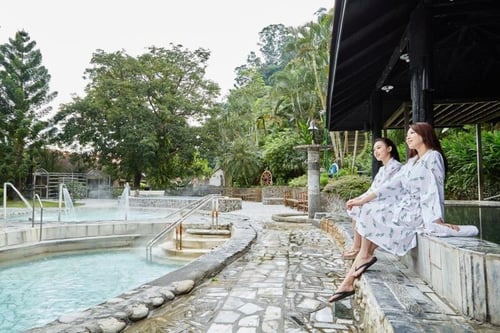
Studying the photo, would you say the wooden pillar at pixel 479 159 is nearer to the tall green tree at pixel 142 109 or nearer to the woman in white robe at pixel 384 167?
the woman in white robe at pixel 384 167

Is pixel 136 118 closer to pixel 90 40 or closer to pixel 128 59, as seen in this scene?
pixel 128 59

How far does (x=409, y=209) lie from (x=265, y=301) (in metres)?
1.42

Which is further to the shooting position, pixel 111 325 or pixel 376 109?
pixel 376 109

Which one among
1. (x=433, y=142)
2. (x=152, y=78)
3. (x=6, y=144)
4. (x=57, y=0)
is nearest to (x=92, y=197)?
(x=6, y=144)

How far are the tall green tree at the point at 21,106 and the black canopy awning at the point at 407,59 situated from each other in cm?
2084

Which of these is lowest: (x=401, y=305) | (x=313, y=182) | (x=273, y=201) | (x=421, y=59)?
(x=273, y=201)

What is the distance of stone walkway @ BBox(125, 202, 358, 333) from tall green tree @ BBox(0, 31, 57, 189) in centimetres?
2109

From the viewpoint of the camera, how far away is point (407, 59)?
12.1ft

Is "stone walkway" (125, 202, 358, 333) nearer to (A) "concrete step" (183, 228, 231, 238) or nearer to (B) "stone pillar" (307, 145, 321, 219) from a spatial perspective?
(A) "concrete step" (183, 228, 231, 238)

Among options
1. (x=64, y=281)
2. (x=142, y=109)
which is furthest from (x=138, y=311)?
(x=142, y=109)

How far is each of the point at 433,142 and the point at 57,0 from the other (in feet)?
49.8

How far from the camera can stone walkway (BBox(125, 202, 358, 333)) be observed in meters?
2.39

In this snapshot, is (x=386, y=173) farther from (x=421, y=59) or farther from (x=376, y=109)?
(x=376, y=109)

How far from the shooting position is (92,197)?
936 inches
